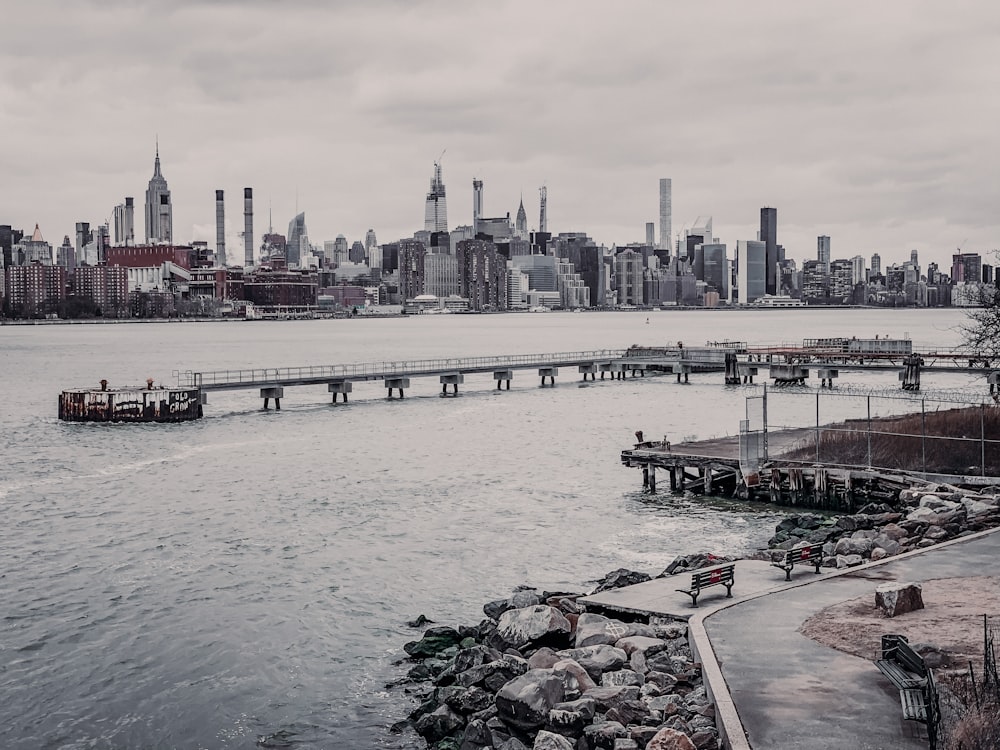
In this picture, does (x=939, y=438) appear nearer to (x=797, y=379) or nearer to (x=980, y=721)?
(x=980, y=721)

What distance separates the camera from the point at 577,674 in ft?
60.7

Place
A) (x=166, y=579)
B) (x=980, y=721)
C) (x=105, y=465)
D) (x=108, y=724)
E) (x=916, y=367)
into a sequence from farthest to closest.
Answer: (x=916, y=367)
(x=105, y=465)
(x=166, y=579)
(x=108, y=724)
(x=980, y=721)

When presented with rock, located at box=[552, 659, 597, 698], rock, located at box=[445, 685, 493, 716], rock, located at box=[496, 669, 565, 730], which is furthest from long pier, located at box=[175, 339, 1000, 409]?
rock, located at box=[496, 669, 565, 730]

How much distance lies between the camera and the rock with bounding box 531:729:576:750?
16016mm

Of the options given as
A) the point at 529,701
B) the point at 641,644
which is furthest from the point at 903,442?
the point at 529,701

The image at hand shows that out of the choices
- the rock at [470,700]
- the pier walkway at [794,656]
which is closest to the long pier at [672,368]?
the pier walkway at [794,656]

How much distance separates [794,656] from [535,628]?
5963 millimetres

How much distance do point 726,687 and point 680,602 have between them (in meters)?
6.72

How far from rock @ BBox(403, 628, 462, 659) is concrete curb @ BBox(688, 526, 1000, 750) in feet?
21.8

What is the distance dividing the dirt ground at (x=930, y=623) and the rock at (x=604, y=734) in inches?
166

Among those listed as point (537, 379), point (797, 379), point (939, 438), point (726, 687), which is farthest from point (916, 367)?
point (726, 687)

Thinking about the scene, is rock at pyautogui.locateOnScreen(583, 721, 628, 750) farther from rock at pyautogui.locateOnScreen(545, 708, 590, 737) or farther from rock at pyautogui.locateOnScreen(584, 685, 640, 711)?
rock at pyautogui.locateOnScreen(584, 685, 640, 711)

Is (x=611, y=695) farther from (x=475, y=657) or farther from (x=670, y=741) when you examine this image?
(x=475, y=657)

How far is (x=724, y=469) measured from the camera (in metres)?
43.1
